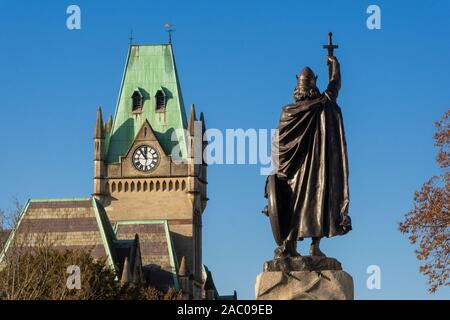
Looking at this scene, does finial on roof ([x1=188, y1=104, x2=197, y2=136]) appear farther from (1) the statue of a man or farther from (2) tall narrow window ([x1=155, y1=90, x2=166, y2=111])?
(1) the statue of a man

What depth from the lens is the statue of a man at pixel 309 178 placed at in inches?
626

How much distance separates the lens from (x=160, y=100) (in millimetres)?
122812

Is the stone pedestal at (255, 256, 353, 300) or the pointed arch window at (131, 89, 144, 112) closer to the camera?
the stone pedestal at (255, 256, 353, 300)

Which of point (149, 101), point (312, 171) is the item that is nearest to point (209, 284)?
point (149, 101)

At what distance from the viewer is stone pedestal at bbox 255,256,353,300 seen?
15438mm

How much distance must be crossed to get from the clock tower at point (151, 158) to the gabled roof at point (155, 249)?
11545 mm

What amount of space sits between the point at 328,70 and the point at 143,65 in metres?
108

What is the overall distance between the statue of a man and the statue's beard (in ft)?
0.45

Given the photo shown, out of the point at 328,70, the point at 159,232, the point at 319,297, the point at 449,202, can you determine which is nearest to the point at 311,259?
the point at 319,297

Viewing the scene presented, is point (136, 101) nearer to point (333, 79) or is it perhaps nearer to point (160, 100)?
point (160, 100)

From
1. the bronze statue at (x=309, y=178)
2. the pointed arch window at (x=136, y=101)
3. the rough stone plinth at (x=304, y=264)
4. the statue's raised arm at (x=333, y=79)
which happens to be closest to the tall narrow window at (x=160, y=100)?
the pointed arch window at (x=136, y=101)

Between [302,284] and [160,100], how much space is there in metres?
108

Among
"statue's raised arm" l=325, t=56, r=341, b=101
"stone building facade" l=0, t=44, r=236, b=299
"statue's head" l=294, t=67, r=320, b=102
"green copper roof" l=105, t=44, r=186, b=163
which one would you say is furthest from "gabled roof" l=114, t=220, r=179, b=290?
"statue's head" l=294, t=67, r=320, b=102

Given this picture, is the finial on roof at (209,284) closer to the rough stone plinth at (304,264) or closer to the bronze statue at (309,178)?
the bronze statue at (309,178)
